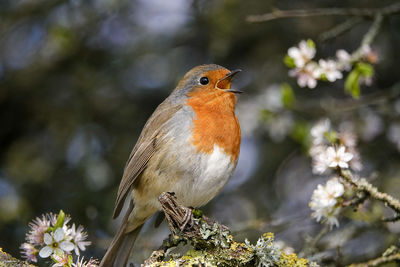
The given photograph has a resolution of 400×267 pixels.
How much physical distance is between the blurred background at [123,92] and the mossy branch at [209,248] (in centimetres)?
258

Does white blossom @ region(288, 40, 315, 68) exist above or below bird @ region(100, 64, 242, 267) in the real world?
above

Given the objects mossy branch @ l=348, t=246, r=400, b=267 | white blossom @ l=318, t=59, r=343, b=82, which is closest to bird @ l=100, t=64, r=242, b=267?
white blossom @ l=318, t=59, r=343, b=82

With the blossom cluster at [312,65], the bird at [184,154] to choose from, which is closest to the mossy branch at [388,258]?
the blossom cluster at [312,65]

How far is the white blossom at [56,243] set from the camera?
2907 mm

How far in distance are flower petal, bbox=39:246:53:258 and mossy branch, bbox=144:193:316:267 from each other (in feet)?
1.90

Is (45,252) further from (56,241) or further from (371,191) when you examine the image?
(371,191)

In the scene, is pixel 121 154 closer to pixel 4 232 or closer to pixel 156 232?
pixel 156 232

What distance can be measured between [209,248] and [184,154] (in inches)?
50.9

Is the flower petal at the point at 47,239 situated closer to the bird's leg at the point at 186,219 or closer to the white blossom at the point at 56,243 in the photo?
the white blossom at the point at 56,243

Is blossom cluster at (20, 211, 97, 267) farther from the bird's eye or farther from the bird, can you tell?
the bird's eye

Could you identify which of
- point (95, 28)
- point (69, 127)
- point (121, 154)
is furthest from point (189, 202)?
point (95, 28)

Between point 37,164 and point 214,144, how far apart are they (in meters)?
2.77

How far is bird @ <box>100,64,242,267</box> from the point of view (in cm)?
400

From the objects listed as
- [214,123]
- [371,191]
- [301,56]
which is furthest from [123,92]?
[371,191]
